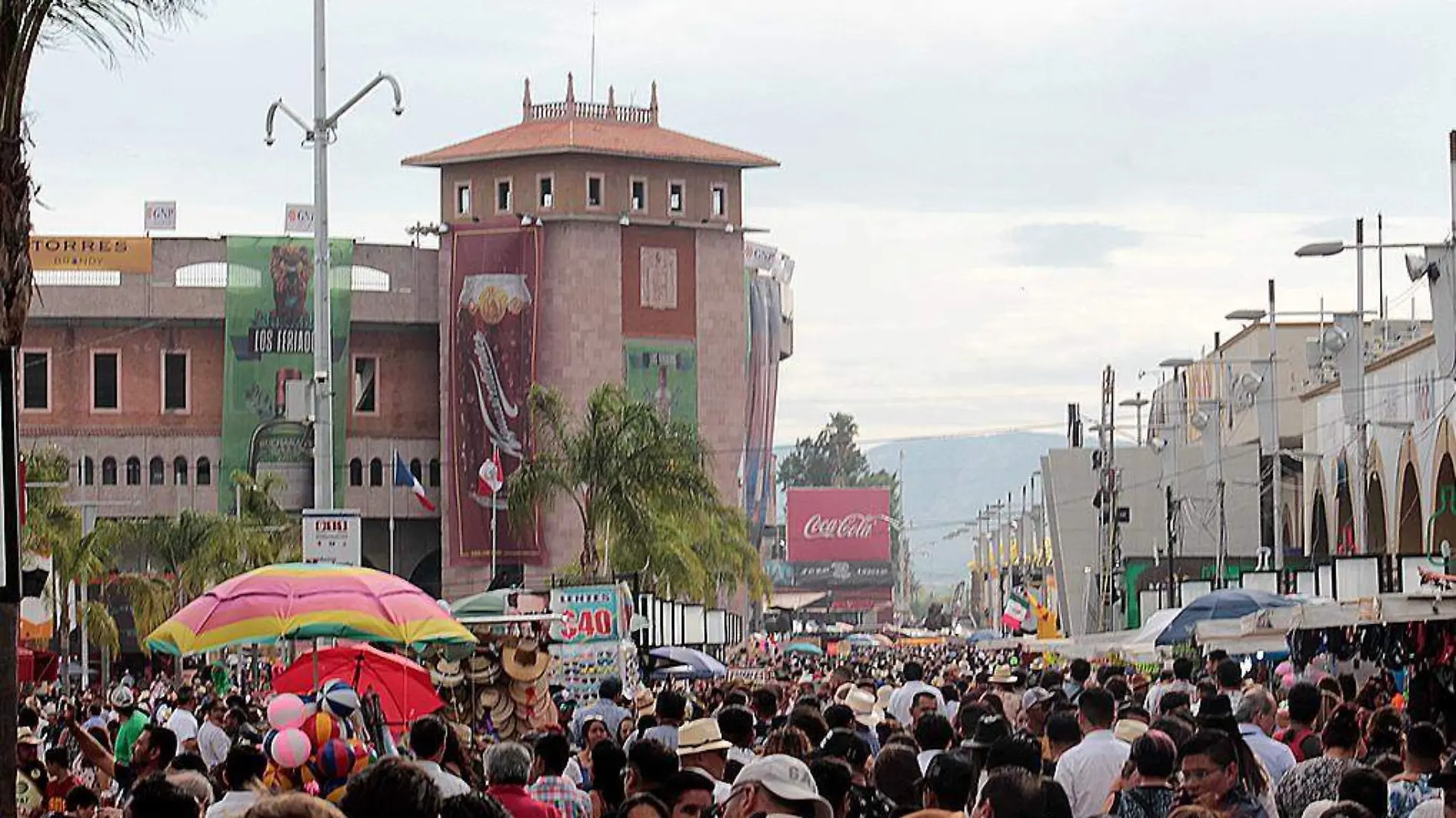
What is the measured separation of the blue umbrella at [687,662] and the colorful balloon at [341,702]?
84.7 ft

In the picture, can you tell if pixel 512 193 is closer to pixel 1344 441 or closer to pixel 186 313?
pixel 186 313

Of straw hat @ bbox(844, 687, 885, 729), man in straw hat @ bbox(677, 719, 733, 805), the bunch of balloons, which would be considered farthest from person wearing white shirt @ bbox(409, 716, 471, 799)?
straw hat @ bbox(844, 687, 885, 729)

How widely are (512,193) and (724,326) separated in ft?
34.8

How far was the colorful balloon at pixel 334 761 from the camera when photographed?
11367 millimetres

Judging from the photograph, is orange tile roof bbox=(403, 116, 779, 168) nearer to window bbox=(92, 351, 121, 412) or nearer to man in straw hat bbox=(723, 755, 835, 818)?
window bbox=(92, 351, 121, 412)

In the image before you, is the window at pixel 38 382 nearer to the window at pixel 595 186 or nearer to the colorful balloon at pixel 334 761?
the window at pixel 595 186

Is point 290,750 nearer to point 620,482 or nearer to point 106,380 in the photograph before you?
point 620,482

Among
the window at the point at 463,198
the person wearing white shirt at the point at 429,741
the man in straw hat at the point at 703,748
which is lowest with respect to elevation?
the man in straw hat at the point at 703,748

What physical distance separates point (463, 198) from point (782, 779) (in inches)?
3988

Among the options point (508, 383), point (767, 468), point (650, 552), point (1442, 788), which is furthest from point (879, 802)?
point (767, 468)

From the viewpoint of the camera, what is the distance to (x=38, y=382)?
104125 mm

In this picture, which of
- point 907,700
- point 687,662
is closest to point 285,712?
point 907,700

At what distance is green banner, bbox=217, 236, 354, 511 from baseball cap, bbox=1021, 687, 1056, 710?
81.8 m

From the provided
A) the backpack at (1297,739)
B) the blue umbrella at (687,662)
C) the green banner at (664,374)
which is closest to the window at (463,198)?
the green banner at (664,374)
